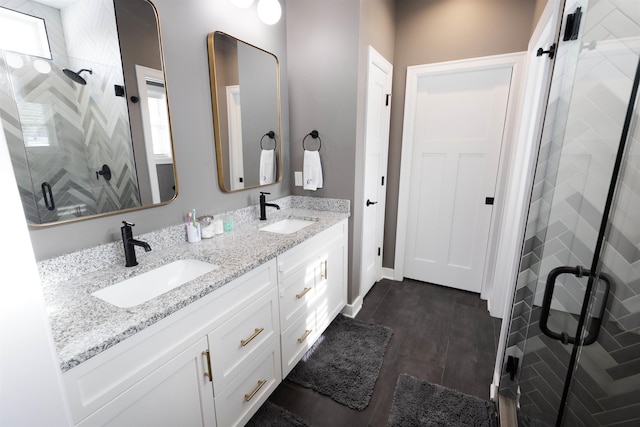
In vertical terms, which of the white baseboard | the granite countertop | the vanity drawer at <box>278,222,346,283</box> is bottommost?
the white baseboard

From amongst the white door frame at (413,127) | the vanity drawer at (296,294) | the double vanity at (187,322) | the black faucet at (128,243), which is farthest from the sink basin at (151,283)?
the white door frame at (413,127)

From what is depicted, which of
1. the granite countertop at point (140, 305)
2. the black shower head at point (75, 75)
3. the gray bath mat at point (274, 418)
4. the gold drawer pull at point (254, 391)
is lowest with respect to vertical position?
the gray bath mat at point (274, 418)

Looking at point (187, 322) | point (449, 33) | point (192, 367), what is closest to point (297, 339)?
point (192, 367)

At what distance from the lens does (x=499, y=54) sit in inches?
94.1

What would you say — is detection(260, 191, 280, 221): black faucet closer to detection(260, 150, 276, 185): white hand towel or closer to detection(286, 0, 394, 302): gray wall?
detection(260, 150, 276, 185): white hand towel

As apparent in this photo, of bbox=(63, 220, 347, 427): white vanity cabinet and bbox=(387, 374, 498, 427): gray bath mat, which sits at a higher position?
bbox=(63, 220, 347, 427): white vanity cabinet

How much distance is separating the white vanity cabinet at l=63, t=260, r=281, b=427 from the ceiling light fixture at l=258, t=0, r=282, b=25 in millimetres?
1640

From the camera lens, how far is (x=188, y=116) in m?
1.67

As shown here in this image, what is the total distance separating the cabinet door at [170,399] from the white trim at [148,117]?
33.4 inches

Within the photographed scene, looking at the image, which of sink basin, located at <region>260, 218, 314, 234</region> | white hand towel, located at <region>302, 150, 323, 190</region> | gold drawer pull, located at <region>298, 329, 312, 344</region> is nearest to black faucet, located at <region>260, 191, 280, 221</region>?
sink basin, located at <region>260, 218, 314, 234</region>

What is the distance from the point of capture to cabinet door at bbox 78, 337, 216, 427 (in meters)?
0.91

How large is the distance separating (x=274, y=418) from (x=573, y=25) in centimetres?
234

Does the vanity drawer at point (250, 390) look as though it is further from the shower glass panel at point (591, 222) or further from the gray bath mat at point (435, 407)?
the shower glass panel at point (591, 222)

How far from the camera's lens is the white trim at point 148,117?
1.42 m
